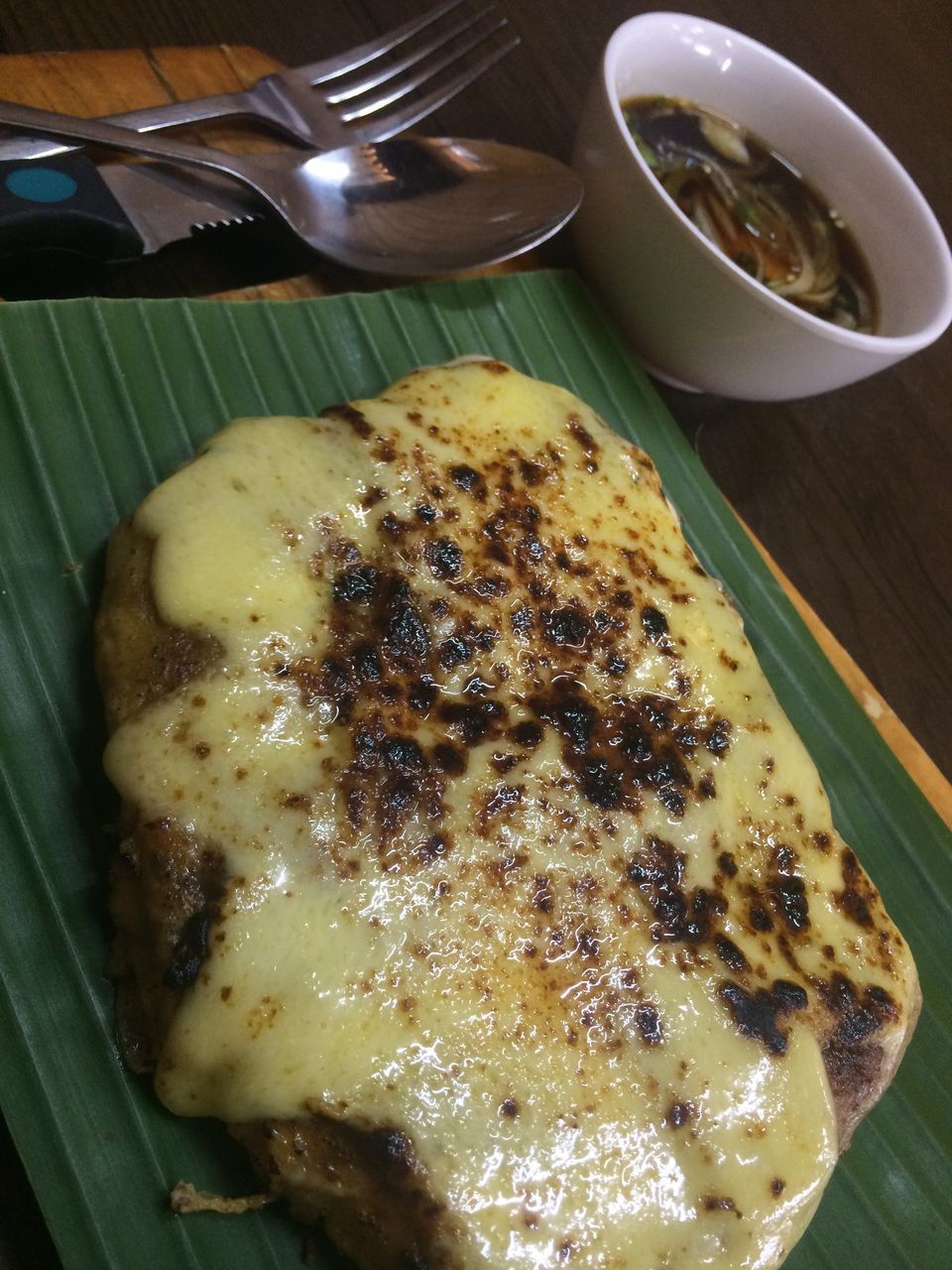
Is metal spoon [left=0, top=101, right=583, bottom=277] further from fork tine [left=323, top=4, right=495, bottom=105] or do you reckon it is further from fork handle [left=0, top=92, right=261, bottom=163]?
fork tine [left=323, top=4, right=495, bottom=105]

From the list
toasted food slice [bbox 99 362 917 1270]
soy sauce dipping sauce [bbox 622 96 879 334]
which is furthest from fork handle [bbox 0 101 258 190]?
soy sauce dipping sauce [bbox 622 96 879 334]

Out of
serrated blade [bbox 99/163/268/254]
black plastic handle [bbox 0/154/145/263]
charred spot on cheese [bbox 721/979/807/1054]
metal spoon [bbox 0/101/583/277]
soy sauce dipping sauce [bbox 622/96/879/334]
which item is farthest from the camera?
soy sauce dipping sauce [bbox 622/96/879/334]

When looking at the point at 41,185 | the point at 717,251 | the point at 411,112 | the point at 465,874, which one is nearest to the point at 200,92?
the point at 411,112

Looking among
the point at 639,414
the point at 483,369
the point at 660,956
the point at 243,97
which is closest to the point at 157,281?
the point at 243,97

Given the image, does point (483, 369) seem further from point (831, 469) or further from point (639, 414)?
point (831, 469)

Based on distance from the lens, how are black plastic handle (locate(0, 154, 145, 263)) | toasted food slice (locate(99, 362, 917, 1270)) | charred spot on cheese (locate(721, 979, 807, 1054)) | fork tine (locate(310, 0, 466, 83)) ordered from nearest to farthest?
toasted food slice (locate(99, 362, 917, 1270)), charred spot on cheese (locate(721, 979, 807, 1054)), black plastic handle (locate(0, 154, 145, 263)), fork tine (locate(310, 0, 466, 83))

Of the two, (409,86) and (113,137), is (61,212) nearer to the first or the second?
(113,137)

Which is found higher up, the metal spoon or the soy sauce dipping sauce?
the soy sauce dipping sauce

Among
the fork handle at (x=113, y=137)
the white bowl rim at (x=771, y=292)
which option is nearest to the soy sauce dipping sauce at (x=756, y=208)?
the white bowl rim at (x=771, y=292)
